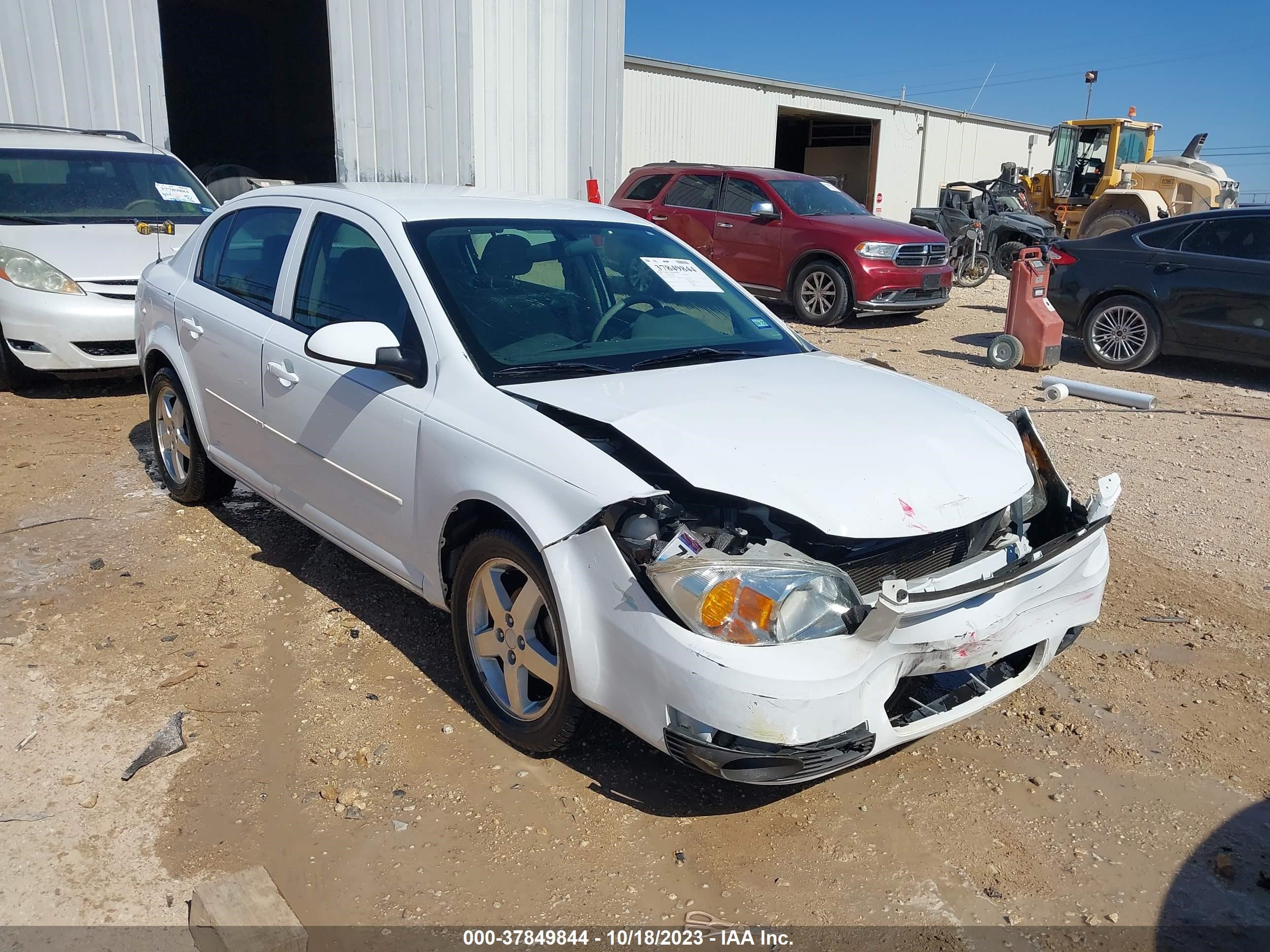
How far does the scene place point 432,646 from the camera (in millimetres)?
3898

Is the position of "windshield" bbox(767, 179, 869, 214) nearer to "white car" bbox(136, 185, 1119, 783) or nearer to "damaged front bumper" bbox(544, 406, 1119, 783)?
"white car" bbox(136, 185, 1119, 783)

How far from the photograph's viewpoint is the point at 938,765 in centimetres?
321

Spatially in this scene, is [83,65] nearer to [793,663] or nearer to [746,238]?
[746,238]

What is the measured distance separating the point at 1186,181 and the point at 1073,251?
1067 centimetres

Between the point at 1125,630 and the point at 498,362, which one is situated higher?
the point at 498,362

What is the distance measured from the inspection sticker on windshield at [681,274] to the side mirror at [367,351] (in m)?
1.20

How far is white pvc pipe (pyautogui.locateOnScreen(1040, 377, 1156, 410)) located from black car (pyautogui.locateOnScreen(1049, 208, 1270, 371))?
107cm

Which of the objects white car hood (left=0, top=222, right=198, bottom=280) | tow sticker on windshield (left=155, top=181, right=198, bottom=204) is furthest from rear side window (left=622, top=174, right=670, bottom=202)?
white car hood (left=0, top=222, right=198, bottom=280)

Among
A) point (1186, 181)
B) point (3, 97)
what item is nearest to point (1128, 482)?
point (3, 97)

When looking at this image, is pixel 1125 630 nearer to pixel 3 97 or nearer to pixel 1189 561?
pixel 1189 561

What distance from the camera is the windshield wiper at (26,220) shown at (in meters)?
7.47

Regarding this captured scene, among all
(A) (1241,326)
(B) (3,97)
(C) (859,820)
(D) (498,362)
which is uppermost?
(B) (3,97)

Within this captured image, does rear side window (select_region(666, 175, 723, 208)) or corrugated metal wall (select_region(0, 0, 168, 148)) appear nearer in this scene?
corrugated metal wall (select_region(0, 0, 168, 148))

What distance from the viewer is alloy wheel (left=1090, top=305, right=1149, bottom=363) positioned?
9.59 metres
